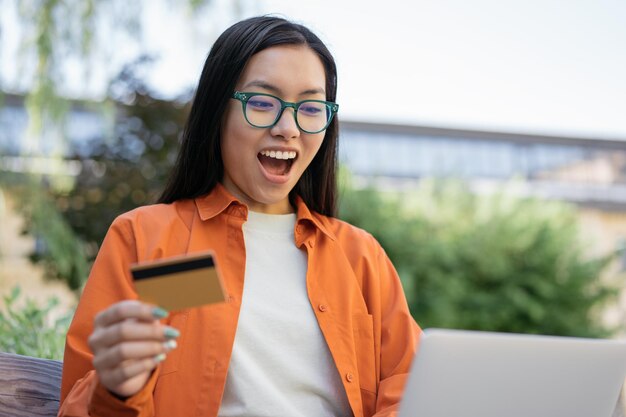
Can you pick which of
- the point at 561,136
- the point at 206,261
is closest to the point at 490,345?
the point at 206,261

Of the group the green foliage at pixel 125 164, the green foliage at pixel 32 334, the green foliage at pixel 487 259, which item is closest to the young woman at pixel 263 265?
the green foliage at pixel 32 334

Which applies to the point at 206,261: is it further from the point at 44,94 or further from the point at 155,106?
the point at 155,106

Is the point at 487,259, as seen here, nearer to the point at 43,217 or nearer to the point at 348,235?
the point at 43,217

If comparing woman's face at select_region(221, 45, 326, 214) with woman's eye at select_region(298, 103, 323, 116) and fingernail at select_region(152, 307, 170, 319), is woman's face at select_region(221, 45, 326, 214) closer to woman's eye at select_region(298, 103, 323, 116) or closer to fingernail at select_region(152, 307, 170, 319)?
woman's eye at select_region(298, 103, 323, 116)

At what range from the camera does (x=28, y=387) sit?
1656mm

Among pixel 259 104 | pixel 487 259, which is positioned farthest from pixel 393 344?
pixel 487 259

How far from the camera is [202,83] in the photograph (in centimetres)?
180

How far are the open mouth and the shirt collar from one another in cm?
10

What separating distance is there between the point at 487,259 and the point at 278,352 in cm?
917

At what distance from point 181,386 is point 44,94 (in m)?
3.80

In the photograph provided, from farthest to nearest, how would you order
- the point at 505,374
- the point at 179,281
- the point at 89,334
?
the point at 89,334 → the point at 505,374 → the point at 179,281

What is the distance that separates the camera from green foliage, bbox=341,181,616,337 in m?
10.2

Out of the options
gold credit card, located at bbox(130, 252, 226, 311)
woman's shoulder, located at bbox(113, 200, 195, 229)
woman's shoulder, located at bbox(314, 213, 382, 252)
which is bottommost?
woman's shoulder, located at bbox(314, 213, 382, 252)

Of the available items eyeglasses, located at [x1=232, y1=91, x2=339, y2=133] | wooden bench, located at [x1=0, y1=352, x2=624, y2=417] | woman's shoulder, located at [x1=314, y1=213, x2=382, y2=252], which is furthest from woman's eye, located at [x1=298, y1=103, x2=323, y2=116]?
wooden bench, located at [x1=0, y1=352, x2=624, y2=417]
